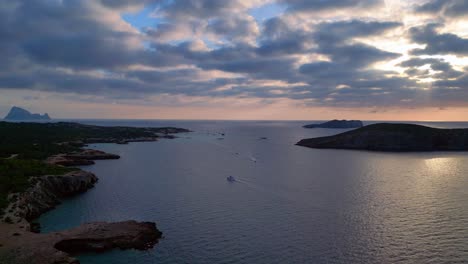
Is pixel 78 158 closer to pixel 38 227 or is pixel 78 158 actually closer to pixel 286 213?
pixel 38 227

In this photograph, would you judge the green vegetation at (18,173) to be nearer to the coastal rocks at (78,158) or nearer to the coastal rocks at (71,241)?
the coastal rocks at (71,241)

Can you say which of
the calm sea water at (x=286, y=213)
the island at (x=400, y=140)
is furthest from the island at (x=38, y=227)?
the island at (x=400, y=140)

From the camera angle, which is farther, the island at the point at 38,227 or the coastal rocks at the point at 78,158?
the coastal rocks at the point at 78,158

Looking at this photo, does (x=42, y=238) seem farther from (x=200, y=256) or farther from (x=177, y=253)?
(x=200, y=256)

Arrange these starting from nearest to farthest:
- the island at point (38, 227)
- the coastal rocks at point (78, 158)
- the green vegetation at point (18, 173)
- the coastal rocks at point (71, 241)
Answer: the coastal rocks at point (71, 241) < the island at point (38, 227) < the green vegetation at point (18, 173) < the coastal rocks at point (78, 158)

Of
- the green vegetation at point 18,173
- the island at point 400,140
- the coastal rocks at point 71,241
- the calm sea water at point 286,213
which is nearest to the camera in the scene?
the coastal rocks at point 71,241

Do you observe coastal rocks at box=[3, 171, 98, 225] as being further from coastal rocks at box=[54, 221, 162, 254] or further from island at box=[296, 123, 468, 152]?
island at box=[296, 123, 468, 152]

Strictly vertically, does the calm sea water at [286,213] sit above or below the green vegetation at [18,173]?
below

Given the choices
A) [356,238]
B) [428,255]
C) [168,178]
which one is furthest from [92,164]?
[428,255]
